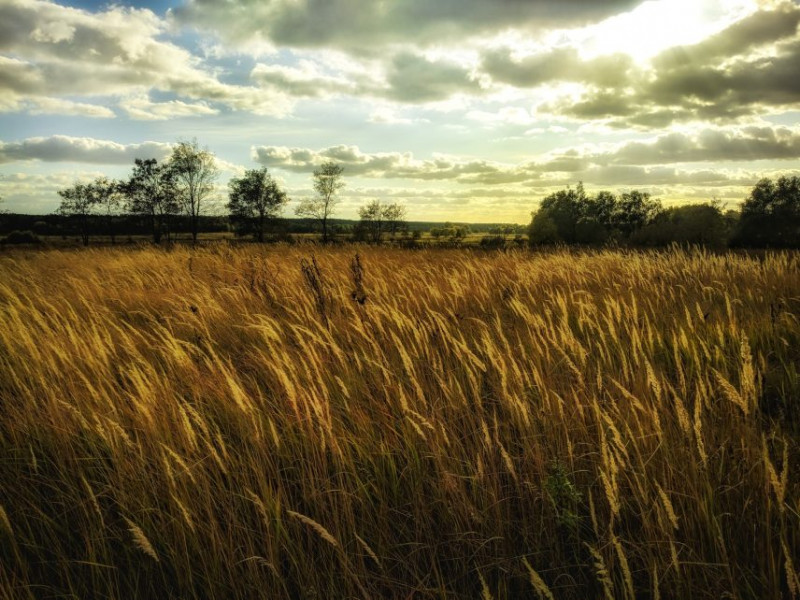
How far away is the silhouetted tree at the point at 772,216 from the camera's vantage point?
52719 millimetres

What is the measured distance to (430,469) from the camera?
1.92 metres

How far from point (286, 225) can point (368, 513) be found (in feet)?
249

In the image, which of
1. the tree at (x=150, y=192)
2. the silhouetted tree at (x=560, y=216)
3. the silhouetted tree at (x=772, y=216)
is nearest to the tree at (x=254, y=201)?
the tree at (x=150, y=192)

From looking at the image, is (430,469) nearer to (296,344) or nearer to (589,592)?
(589,592)

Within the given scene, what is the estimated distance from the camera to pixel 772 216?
5541 cm

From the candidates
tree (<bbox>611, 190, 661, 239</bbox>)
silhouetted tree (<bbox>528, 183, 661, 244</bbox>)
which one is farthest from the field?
tree (<bbox>611, 190, 661, 239</bbox>)

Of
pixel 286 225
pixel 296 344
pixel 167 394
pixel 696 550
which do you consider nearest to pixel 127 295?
pixel 296 344

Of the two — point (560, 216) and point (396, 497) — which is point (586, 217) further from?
point (396, 497)

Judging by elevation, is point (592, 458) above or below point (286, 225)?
below

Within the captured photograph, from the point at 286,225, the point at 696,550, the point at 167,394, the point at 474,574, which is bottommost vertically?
the point at 474,574

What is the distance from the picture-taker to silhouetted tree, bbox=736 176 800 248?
5272 cm

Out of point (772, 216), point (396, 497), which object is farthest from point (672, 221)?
point (396, 497)

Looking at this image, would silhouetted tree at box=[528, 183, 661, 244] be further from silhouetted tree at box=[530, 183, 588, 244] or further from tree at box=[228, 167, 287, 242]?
tree at box=[228, 167, 287, 242]

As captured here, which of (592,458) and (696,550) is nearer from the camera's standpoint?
(696,550)
